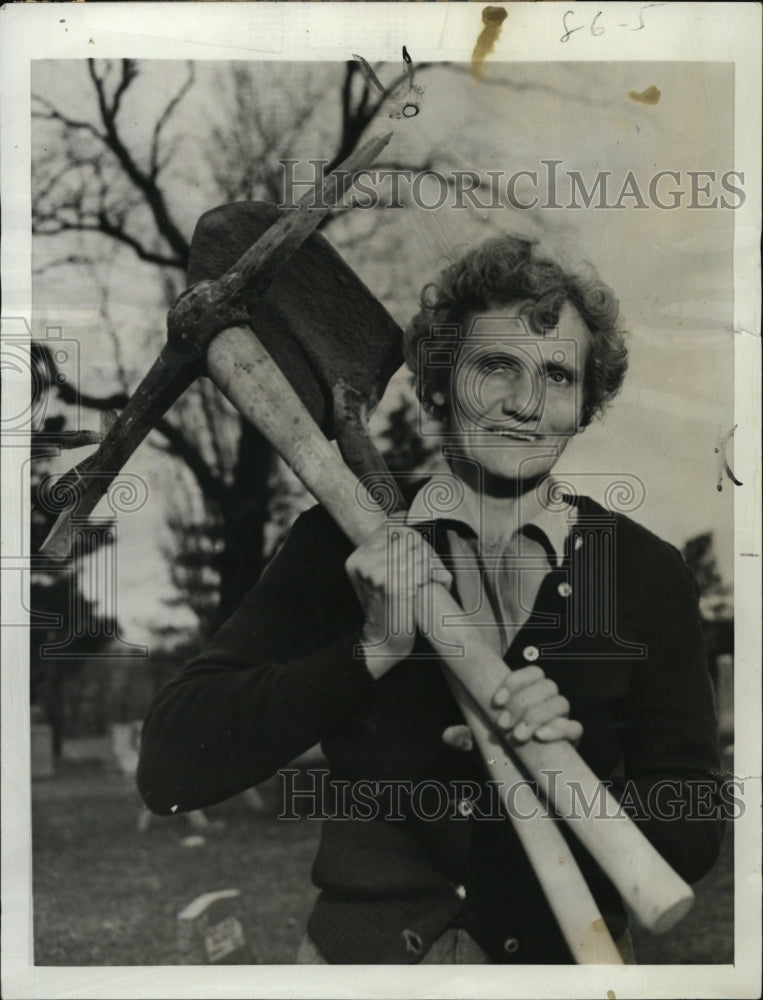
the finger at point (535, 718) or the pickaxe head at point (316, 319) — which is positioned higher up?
Answer: the pickaxe head at point (316, 319)

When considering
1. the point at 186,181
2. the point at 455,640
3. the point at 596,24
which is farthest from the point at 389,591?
the point at 596,24

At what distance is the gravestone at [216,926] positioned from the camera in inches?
102

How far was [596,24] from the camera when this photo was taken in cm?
262

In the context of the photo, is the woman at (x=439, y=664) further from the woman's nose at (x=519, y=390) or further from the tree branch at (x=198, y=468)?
the tree branch at (x=198, y=468)

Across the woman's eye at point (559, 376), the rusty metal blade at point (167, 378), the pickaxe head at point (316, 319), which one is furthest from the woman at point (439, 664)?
the rusty metal blade at point (167, 378)

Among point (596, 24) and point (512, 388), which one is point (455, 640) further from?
point (596, 24)

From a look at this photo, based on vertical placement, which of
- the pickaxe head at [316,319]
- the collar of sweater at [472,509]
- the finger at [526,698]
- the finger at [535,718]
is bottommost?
the finger at [535,718]

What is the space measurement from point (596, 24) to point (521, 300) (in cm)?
70

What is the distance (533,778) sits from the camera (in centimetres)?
245

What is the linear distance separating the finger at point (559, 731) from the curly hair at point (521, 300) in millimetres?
699

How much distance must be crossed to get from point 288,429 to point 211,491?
0.27 meters

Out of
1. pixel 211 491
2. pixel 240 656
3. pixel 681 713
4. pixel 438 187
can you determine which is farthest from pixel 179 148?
pixel 681 713

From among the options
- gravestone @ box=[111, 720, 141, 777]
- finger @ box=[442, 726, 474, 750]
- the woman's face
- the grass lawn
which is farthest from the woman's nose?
gravestone @ box=[111, 720, 141, 777]

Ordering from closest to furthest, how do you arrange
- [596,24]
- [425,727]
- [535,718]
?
[535,718], [425,727], [596,24]
